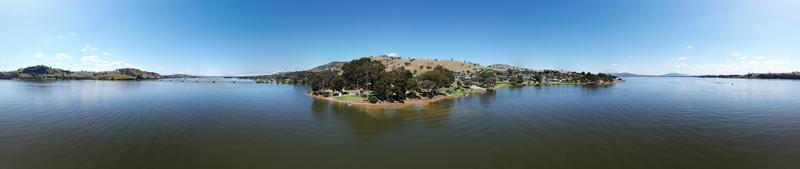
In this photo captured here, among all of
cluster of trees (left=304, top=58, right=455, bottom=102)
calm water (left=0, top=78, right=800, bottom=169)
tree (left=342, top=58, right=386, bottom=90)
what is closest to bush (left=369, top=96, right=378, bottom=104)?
cluster of trees (left=304, top=58, right=455, bottom=102)

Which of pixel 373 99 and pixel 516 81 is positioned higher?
pixel 516 81

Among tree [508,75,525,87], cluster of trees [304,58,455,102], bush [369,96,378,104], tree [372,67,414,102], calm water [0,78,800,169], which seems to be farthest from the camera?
tree [508,75,525,87]

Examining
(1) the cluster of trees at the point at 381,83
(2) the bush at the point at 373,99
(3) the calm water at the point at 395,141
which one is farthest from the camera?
(1) the cluster of trees at the point at 381,83

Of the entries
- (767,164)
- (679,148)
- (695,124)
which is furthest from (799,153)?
(695,124)

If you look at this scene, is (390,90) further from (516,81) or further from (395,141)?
(516,81)

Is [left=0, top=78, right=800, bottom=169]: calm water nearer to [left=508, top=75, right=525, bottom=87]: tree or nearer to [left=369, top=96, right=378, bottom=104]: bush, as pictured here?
[left=369, top=96, right=378, bottom=104]: bush

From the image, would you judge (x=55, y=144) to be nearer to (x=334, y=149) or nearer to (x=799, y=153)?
(x=334, y=149)

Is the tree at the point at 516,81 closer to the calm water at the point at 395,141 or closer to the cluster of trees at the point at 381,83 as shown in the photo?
the cluster of trees at the point at 381,83

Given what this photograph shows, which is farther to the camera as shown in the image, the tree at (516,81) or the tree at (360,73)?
the tree at (516,81)

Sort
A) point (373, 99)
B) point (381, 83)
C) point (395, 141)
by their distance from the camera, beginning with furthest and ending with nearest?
point (381, 83) → point (373, 99) → point (395, 141)

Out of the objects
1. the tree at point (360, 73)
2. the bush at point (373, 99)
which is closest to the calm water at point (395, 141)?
the bush at point (373, 99)

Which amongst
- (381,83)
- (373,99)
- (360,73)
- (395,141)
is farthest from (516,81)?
(395,141)
